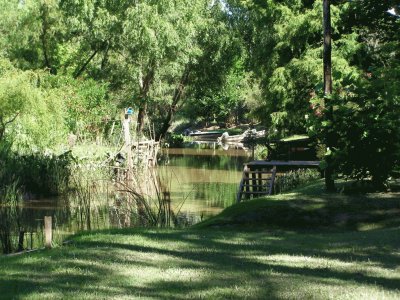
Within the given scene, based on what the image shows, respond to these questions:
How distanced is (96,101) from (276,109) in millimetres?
9547

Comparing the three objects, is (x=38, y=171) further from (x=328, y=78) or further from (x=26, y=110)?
(x=328, y=78)

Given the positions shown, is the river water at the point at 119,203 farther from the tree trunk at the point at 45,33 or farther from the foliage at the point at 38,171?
the tree trunk at the point at 45,33

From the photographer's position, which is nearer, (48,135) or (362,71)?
(48,135)

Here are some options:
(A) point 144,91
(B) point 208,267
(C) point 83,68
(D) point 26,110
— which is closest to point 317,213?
(B) point 208,267

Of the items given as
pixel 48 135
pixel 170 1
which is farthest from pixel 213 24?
pixel 48 135

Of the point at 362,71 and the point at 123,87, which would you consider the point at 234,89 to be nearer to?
the point at 123,87

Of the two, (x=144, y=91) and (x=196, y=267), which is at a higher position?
(x=144, y=91)

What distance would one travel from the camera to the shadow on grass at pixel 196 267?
6262 mm

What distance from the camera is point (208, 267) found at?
7379mm

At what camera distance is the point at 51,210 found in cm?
1808

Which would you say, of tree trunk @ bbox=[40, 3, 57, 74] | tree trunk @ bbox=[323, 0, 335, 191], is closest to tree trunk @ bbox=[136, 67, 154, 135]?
tree trunk @ bbox=[40, 3, 57, 74]

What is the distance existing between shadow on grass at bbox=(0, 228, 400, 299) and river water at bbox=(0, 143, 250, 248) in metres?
2.58

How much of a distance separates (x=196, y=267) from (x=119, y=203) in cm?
1025

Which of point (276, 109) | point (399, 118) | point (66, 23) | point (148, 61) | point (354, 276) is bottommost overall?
point (354, 276)
